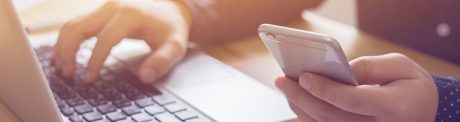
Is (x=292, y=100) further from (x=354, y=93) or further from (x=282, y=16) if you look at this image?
(x=282, y=16)

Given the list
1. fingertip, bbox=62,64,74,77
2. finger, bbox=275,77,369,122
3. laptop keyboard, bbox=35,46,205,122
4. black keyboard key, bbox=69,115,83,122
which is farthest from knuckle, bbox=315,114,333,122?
fingertip, bbox=62,64,74,77

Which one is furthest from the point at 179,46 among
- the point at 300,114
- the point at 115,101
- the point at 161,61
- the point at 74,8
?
the point at 74,8

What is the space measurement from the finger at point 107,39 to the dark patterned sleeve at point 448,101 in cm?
36

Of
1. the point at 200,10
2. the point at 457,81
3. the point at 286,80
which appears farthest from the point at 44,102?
the point at 200,10

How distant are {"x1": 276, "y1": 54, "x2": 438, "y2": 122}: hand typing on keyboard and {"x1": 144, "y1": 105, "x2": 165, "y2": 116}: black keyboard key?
13cm

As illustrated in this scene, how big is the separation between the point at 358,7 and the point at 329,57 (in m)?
0.49

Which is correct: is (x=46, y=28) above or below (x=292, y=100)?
above

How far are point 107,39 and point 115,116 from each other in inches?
6.7

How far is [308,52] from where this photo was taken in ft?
1.74

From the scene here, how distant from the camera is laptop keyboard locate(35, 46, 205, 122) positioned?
0.66 meters

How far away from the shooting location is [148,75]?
0.77m

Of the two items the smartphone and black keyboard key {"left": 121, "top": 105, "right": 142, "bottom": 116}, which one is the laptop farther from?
the smartphone

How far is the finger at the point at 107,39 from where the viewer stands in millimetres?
787

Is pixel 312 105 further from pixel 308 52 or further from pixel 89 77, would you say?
pixel 89 77
